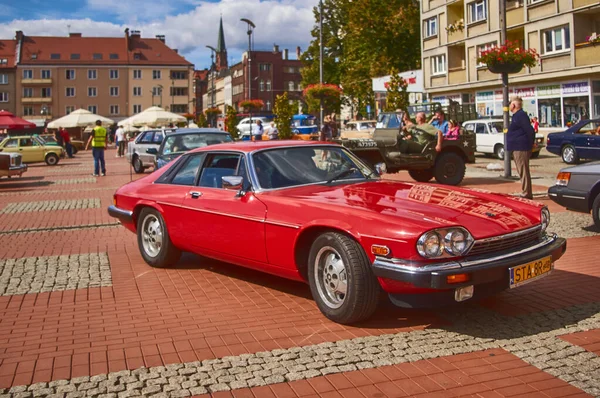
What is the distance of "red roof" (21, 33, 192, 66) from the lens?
10156 centimetres

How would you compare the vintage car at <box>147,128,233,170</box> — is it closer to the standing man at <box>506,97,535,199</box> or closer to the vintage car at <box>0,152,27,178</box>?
the vintage car at <box>0,152,27,178</box>

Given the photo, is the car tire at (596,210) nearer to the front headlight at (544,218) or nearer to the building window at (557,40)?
the front headlight at (544,218)

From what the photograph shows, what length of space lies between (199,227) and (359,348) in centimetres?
258

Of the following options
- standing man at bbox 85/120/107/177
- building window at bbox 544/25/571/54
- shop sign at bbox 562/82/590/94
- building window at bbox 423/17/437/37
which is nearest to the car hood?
standing man at bbox 85/120/107/177

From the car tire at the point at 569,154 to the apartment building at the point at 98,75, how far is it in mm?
82745

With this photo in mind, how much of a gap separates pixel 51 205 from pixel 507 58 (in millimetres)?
11760

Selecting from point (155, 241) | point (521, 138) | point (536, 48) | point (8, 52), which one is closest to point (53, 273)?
point (155, 241)

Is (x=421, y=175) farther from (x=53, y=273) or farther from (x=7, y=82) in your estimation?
(x=7, y=82)

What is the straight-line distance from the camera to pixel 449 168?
55.4ft

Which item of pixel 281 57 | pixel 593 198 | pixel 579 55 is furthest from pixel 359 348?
pixel 281 57

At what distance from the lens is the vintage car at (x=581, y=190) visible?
9.14 meters

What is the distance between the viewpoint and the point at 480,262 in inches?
189

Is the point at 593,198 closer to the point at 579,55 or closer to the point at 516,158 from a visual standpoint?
the point at 516,158

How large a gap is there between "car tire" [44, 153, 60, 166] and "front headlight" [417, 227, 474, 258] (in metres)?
31.3
